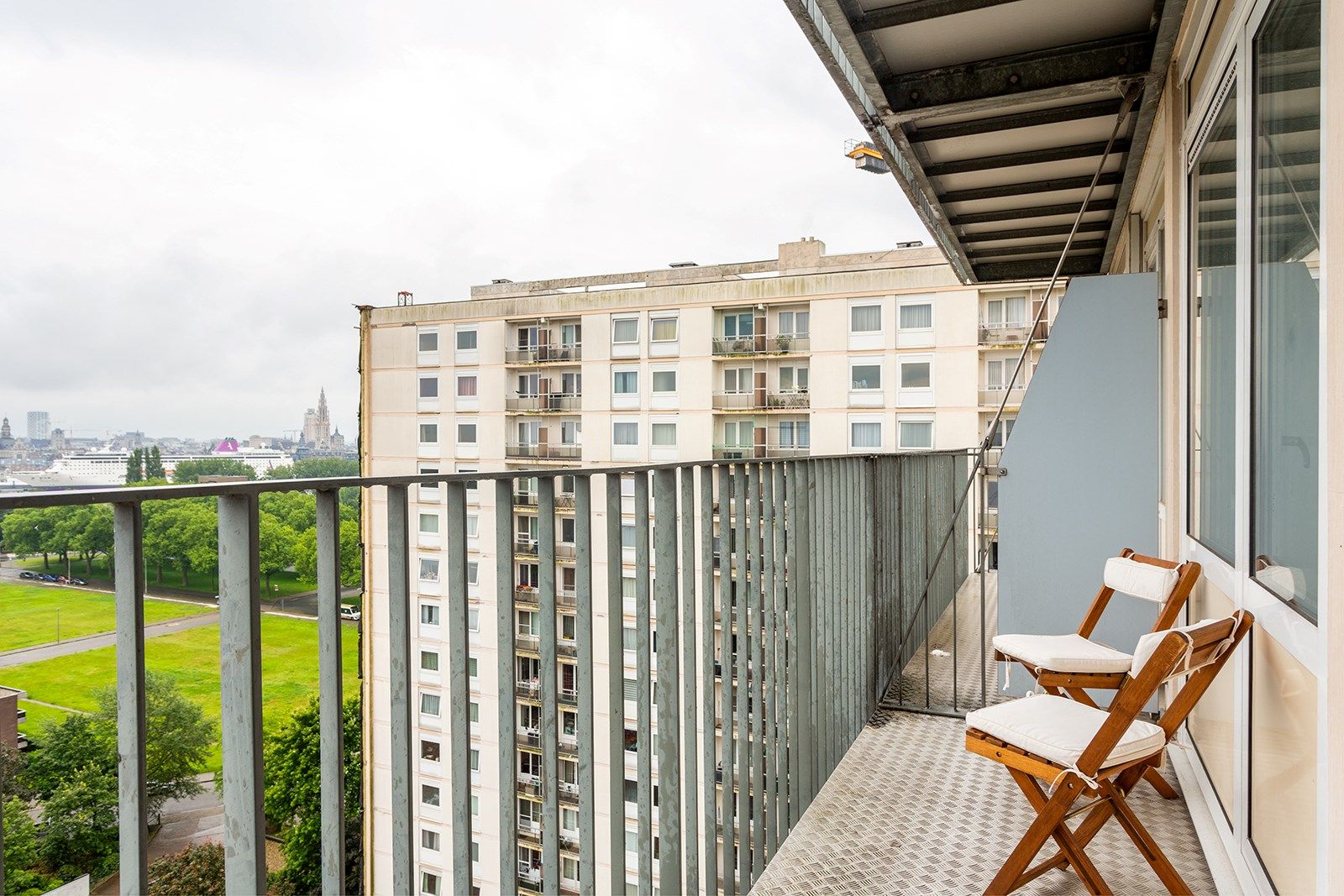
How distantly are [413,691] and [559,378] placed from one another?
2385 cm

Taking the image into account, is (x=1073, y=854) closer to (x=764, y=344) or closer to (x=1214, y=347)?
(x=1214, y=347)

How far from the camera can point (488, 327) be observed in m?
25.1

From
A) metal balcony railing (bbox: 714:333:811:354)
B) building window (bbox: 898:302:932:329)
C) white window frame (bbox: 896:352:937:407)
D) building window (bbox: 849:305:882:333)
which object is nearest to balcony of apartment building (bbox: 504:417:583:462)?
metal balcony railing (bbox: 714:333:811:354)

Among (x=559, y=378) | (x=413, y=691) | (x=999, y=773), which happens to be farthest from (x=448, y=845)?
(x=559, y=378)

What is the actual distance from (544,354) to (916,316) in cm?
1123

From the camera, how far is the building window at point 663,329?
22.3 meters

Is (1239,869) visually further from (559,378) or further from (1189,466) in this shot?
(559,378)

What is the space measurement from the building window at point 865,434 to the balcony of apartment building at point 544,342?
856 cm

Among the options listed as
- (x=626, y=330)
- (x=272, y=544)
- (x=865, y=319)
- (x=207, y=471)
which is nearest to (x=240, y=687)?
(x=272, y=544)

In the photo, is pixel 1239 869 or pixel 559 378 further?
pixel 559 378

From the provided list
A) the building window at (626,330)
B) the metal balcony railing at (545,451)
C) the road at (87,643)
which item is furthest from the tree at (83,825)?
the metal balcony railing at (545,451)

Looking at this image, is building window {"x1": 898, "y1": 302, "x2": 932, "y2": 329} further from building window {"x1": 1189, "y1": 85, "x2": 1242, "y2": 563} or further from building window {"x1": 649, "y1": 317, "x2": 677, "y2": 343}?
building window {"x1": 1189, "y1": 85, "x2": 1242, "y2": 563}

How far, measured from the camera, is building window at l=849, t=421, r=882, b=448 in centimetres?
1992

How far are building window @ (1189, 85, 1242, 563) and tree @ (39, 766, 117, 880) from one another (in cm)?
224
